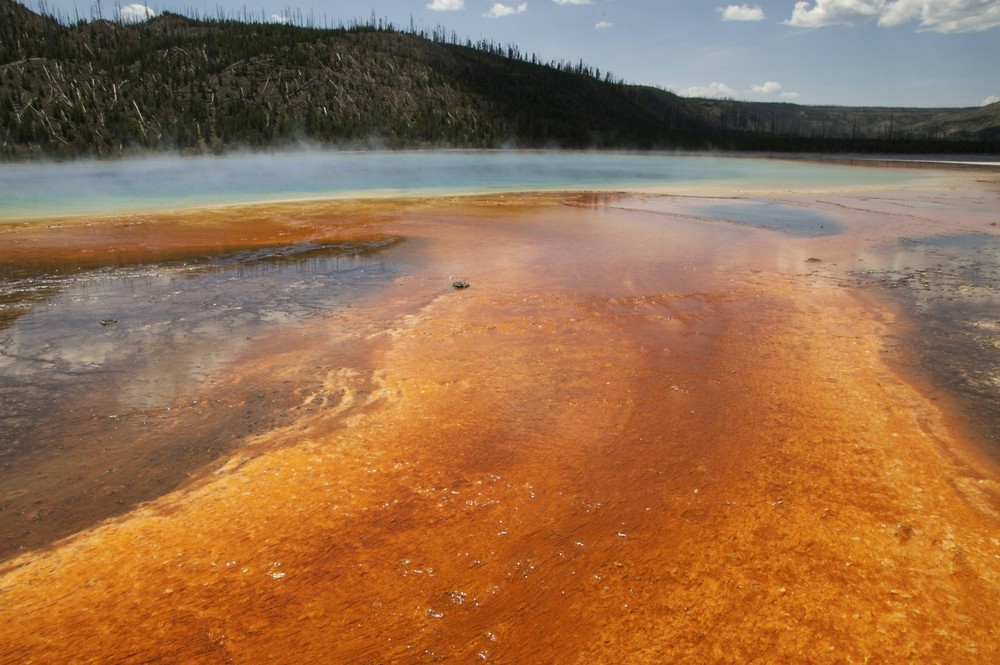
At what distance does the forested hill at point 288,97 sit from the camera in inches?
1598

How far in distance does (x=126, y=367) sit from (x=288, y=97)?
5604cm

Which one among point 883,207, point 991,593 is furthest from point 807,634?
point 883,207

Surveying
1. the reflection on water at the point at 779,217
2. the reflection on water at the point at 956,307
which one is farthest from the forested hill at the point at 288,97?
the reflection on water at the point at 956,307

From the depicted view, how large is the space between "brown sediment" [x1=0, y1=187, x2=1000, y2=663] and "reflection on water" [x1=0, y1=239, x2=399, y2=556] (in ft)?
0.64

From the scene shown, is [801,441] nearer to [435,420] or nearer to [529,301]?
[435,420]

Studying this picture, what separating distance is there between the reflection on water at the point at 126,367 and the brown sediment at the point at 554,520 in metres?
0.19

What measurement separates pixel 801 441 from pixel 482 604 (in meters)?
1.74

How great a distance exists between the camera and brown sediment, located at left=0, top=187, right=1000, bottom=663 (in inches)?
66.6

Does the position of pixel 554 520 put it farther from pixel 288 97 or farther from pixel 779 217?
pixel 288 97

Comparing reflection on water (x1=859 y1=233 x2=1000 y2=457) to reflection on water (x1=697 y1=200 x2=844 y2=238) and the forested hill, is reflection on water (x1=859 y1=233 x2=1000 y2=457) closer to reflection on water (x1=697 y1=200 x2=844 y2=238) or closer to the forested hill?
reflection on water (x1=697 y1=200 x2=844 y2=238)

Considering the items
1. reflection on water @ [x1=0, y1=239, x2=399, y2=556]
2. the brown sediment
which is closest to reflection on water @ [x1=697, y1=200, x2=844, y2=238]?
the brown sediment

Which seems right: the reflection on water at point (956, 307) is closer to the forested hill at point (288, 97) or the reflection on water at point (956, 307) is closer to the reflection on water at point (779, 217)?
the reflection on water at point (779, 217)

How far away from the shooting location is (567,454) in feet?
8.67

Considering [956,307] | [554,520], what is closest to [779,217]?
[956,307]
